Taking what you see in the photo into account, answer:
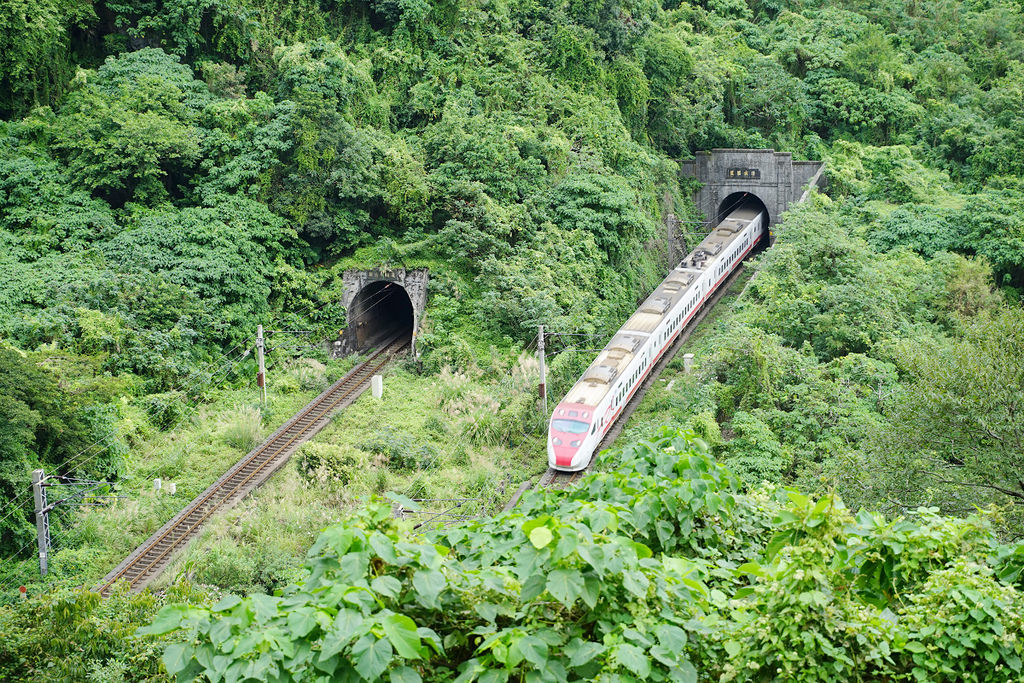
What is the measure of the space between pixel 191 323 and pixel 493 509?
8.54 meters

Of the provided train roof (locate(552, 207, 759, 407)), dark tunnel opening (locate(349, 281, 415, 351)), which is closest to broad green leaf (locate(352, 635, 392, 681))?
train roof (locate(552, 207, 759, 407))

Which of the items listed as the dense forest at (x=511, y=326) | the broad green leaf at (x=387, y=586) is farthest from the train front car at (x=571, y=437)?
the broad green leaf at (x=387, y=586)

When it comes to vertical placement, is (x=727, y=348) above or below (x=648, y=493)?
below

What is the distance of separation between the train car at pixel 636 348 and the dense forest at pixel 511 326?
1.17 metres

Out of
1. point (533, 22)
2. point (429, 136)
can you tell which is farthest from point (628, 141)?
point (429, 136)

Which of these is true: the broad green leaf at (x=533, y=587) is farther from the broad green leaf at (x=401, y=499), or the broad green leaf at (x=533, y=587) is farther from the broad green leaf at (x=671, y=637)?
the broad green leaf at (x=401, y=499)

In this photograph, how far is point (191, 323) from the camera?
2281 cm

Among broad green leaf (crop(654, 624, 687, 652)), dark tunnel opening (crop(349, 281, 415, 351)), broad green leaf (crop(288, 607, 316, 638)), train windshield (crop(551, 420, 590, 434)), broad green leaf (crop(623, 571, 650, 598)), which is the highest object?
broad green leaf (crop(288, 607, 316, 638))

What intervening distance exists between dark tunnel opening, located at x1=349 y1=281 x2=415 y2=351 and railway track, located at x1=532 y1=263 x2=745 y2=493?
679 centimetres

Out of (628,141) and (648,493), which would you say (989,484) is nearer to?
(648,493)

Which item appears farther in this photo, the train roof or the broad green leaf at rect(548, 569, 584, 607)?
the train roof

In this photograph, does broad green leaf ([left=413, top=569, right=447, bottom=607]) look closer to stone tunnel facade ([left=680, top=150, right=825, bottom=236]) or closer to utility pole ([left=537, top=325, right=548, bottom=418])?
utility pole ([left=537, top=325, right=548, bottom=418])

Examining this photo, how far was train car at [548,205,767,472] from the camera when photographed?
21.2 m

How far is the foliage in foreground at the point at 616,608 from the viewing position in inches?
235
